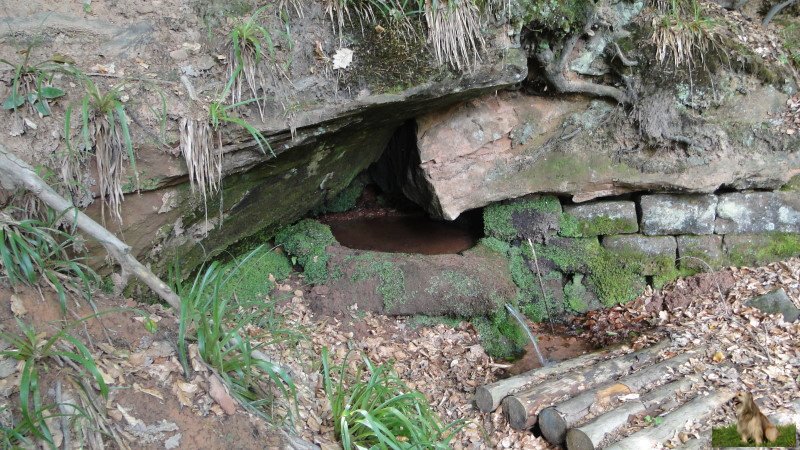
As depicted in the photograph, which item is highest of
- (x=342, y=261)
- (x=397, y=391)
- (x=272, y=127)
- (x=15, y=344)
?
(x=272, y=127)

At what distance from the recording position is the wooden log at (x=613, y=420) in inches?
150

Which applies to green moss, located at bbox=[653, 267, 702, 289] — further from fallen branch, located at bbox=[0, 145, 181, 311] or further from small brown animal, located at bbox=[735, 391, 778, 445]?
fallen branch, located at bbox=[0, 145, 181, 311]

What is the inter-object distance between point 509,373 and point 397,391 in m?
1.39

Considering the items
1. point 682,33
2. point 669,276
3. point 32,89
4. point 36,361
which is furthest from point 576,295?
point 32,89

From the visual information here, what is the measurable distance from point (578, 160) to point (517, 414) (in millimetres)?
2682

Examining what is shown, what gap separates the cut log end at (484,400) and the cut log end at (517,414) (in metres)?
0.11

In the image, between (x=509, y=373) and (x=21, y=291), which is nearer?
(x=21, y=291)

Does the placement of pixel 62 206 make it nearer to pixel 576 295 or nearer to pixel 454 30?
pixel 454 30

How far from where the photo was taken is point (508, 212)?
5.93 metres

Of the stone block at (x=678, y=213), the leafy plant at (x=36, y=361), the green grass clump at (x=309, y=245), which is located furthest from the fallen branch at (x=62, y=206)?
the stone block at (x=678, y=213)

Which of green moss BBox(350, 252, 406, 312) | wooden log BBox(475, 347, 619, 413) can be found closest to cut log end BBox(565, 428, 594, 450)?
wooden log BBox(475, 347, 619, 413)

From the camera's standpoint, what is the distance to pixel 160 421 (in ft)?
8.85

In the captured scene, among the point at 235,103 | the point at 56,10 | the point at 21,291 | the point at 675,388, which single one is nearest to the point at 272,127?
the point at 235,103

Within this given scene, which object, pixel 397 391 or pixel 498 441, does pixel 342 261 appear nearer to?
pixel 397 391
